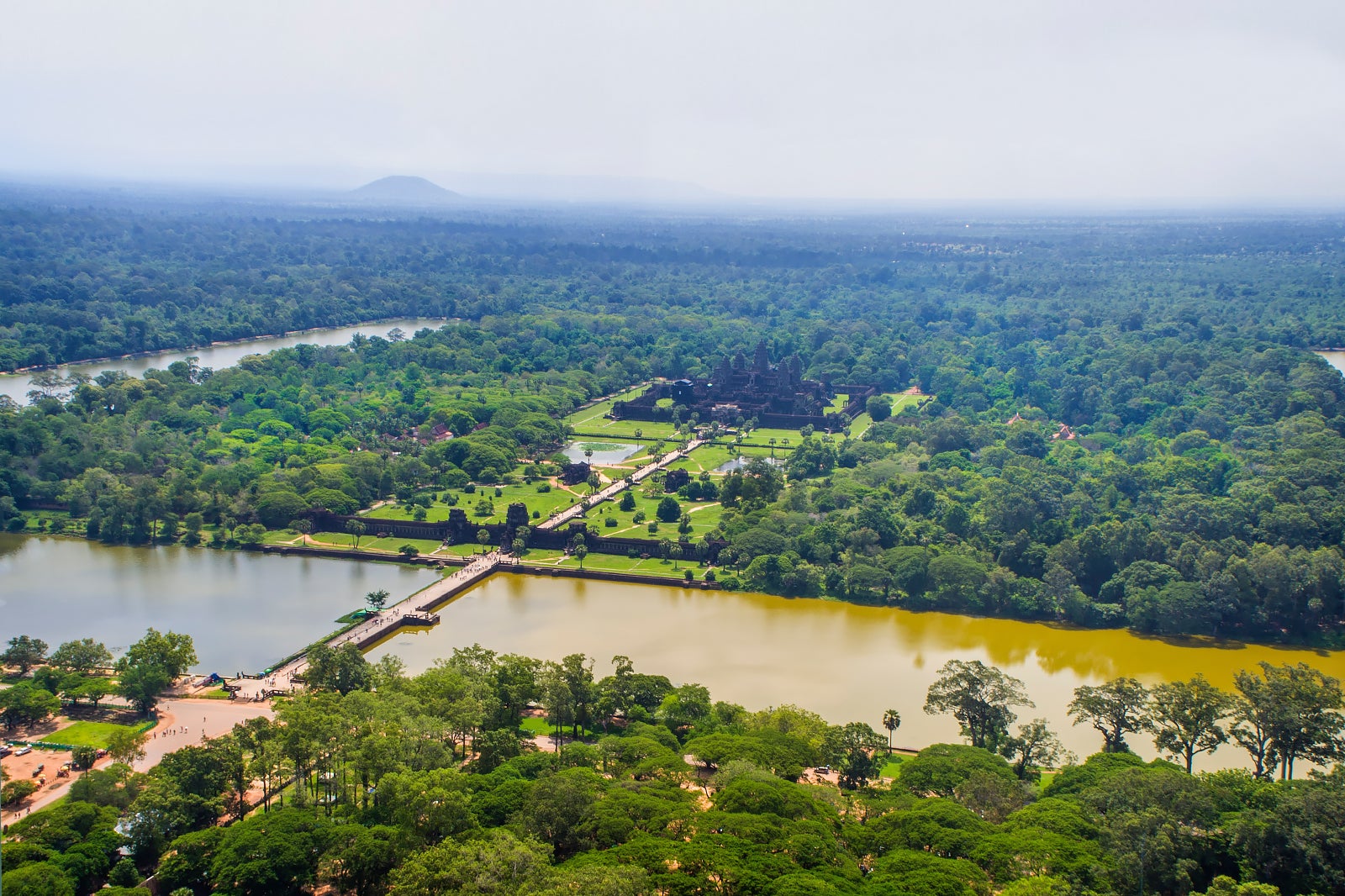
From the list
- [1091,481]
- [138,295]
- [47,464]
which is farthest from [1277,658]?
[138,295]

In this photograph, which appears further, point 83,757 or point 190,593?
point 190,593

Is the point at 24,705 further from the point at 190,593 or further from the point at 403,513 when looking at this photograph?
the point at 403,513

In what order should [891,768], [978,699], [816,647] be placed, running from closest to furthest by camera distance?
[891,768] → [978,699] → [816,647]

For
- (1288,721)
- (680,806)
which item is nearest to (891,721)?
(680,806)

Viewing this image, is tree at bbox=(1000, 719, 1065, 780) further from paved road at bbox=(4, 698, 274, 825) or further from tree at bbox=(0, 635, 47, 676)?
tree at bbox=(0, 635, 47, 676)

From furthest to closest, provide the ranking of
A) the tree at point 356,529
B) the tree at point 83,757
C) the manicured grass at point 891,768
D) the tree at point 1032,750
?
the tree at point 356,529, the manicured grass at point 891,768, the tree at point 1032,750, the tree at point 83,757

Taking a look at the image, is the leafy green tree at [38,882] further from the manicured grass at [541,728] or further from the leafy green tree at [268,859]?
the manicured grass at [541,728]

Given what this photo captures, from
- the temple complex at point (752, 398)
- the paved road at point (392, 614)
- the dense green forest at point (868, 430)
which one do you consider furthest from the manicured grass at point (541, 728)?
the temple complex at point (752, 398)

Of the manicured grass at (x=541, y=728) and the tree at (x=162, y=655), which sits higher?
the tree at (x=162, y=655)
